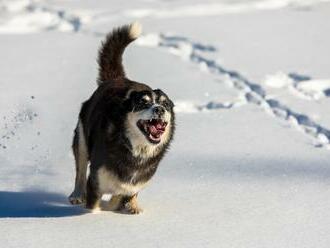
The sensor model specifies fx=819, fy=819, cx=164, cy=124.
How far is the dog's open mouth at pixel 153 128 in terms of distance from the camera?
4.84 meters

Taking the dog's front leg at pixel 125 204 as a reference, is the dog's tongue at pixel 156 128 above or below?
above

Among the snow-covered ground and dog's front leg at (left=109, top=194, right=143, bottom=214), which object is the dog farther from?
the snow-covered ground

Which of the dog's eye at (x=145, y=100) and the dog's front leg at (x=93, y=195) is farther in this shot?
the dog's front leg at (x=93, y=195)

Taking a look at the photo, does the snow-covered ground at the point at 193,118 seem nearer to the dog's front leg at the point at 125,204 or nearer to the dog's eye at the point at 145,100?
the dog's front leg at the point at 125,204

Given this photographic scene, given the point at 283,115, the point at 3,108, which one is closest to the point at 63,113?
the point at 3,108

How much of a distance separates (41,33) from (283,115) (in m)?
4.02

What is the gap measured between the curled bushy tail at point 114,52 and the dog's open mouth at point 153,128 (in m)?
1.19

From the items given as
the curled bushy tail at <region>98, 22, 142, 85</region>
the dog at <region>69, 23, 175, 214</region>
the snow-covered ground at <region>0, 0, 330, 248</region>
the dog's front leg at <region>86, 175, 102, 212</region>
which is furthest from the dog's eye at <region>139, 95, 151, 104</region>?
the curled bushy tail at <region>98, 22, 142, 85</region>

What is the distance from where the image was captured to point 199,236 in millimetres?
4633

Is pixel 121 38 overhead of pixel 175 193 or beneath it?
overhead

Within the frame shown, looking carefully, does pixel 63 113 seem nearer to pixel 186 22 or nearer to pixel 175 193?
pixel 175 193

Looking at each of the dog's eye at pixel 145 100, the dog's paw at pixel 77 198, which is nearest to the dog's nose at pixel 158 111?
the dog's eye at pixel 145 100

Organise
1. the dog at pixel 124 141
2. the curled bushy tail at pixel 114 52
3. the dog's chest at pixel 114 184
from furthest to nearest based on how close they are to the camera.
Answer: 1. the curled bushy tail at pixel 114 52
2. the dog's chest at pixel 114 184
3. the dog at pixel 124 141

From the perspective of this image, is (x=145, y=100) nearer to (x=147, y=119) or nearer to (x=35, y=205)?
(x=147, y=119)
